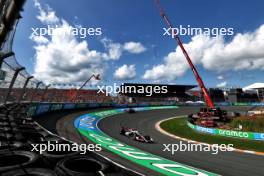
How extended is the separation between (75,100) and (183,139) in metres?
26.0

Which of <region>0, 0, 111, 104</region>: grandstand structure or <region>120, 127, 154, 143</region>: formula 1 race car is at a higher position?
<region>0, 0, 111, 104</region>: grandstand structure

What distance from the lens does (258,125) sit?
58.0 feet

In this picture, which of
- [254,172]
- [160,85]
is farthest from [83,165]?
[160,85]

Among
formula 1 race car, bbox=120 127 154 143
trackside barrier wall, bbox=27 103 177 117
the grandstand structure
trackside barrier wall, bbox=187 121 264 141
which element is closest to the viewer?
the grandstand structure

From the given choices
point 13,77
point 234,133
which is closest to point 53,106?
point 13,77

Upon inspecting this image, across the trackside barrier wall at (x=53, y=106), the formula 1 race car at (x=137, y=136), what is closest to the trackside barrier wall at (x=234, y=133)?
the formula 1 race car at (x=137, y=136)

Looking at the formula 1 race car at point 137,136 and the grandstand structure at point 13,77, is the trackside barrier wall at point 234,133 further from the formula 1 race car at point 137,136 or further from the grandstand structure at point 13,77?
the grandstand structure at point 13,77

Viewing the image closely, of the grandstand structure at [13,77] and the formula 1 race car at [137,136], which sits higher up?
the grandstand structure at [13,77]

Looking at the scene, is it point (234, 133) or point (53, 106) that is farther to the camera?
point (53, 106)

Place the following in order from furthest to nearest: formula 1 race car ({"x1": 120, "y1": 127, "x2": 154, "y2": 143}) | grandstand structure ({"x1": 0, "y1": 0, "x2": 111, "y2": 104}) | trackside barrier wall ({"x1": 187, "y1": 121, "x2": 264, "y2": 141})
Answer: trackside barrier wall ({"x1": 187, "y1": 121, "x2": 264, "y2": 141}) < formula 1 race car ({"x1": 120, "y1": 127, "x2": 154, "y2": 143}) < grandstand structure ({"x1": 0, "y1": 0, "x2": 111, "y2": 104})

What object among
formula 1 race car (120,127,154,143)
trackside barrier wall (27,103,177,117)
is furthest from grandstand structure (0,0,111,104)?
formula 1 race car (120,127,154,143)

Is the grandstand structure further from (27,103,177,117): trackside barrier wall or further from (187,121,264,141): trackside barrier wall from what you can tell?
(187,121,264,141): trackside barrier wall

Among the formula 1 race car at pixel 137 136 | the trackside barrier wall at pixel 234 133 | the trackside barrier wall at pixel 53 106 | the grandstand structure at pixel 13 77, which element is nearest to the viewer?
the grandstand structure at pixel 13 77

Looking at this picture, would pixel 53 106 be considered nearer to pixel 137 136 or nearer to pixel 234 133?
pixel 137 136
